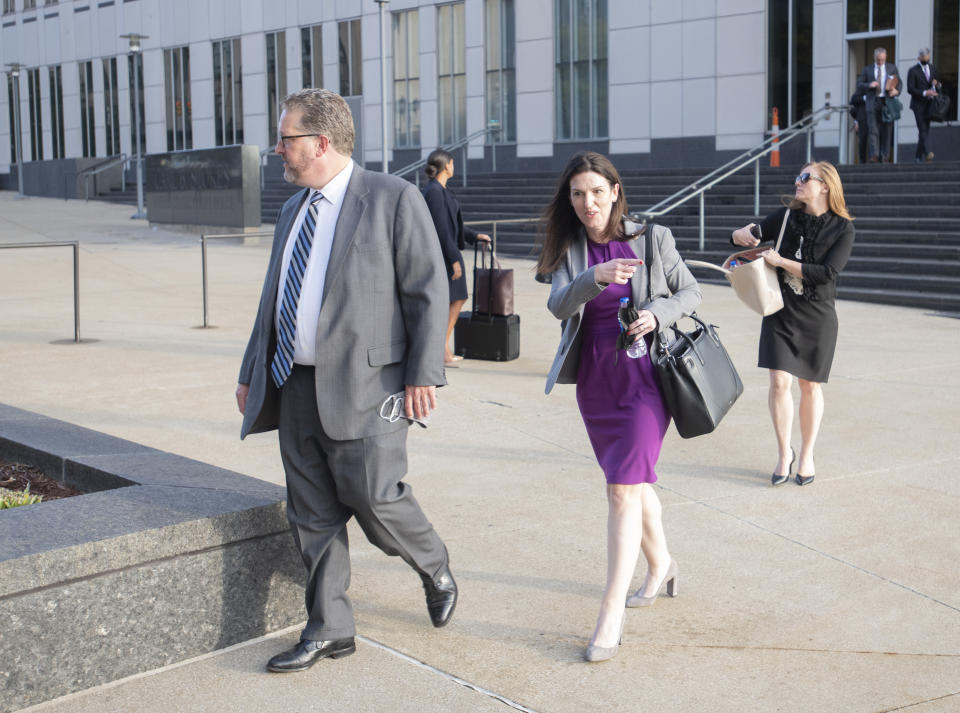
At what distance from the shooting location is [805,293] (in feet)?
20.9

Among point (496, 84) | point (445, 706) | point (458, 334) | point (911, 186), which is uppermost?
point (496, 84)

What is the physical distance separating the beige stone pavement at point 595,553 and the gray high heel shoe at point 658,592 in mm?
48

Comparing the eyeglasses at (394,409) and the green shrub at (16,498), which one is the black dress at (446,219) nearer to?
the green shrub at (16,498)

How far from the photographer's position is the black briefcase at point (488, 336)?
10.2 meters

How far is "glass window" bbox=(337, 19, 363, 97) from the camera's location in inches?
1337

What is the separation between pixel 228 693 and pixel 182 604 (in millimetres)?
378

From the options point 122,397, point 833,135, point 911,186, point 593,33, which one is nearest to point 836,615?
point 122,397

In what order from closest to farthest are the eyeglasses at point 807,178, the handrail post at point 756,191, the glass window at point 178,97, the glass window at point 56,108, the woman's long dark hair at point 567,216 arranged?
the woman's long dark hair at point 567,216 → the eyeglasses at point 807,178 → the handrail post at point 756,191 → the glass window at point 178,97 → the glass window at point 56,108

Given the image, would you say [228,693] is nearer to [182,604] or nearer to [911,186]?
[182,604]

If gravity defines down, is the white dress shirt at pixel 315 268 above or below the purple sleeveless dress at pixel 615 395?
above

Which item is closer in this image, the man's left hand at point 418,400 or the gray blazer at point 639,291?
the man's left hand at point 418,400

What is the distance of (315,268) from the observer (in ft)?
12.9

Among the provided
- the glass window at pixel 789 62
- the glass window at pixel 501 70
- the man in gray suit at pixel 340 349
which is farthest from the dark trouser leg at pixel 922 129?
the man in gray suit at pixel 340 349

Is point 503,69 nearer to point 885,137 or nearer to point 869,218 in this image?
point 885,137
